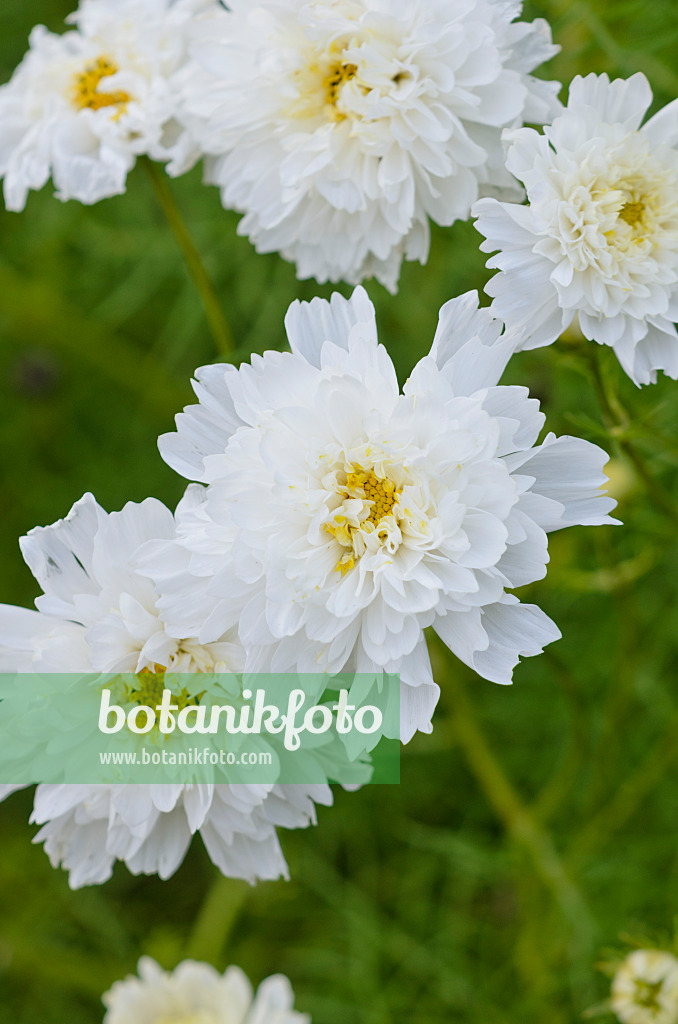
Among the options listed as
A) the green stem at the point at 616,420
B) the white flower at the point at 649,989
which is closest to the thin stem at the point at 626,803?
the white flower at the point at 649,989

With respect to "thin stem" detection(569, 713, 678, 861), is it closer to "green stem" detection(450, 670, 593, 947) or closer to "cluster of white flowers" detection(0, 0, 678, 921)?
"green stem" detection(450, 670, 593, 947)

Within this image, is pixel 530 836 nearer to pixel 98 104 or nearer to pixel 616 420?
pixel 616 420

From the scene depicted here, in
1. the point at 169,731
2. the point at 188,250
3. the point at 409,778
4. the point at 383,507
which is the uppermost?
the point at 188,250

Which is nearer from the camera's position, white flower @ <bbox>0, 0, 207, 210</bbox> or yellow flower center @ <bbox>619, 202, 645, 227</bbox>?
yellow flower center @ <bbox>619, 202, 645, 227</bbox>

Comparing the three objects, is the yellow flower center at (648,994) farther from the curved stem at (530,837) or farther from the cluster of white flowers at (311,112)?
the cluster of white flowers at (311,112)

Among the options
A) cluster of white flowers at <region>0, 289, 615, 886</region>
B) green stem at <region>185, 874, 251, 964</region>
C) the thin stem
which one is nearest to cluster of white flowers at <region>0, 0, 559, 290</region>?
cluster of white flowers at <region>0, 289, 615, 886</region>

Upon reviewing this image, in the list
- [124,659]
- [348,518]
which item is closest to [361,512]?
[348,518]
